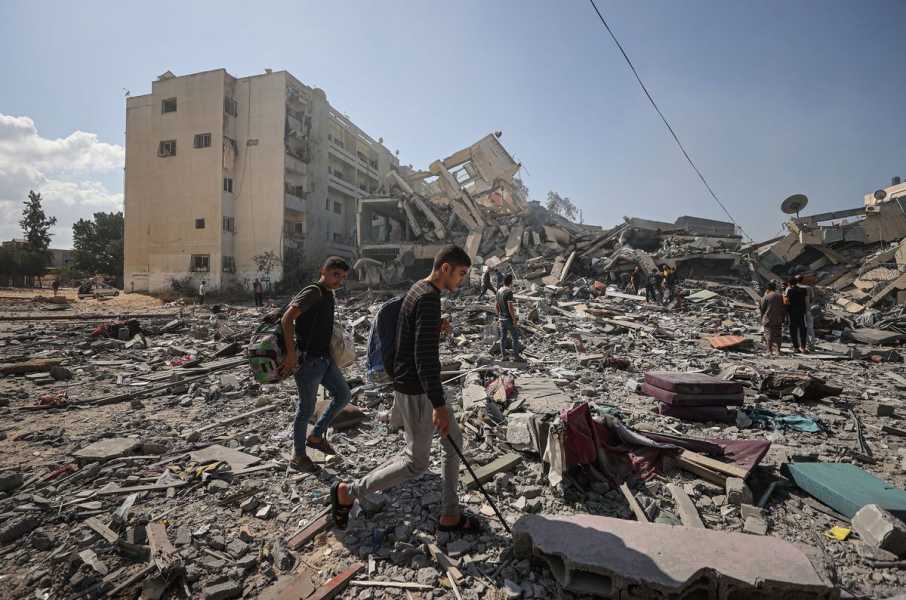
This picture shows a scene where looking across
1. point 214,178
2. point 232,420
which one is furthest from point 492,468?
point 214,178

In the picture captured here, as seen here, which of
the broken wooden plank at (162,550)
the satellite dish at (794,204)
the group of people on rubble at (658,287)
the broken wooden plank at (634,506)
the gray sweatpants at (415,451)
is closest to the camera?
the broken wooden plank at (162,550)

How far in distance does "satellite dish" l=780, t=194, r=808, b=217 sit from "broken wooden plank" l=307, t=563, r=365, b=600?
72.7 feet

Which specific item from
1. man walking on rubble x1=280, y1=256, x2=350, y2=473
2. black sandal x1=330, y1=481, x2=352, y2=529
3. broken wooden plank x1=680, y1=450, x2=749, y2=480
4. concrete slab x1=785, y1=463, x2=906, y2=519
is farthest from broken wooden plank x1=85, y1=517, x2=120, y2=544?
concrete slab x1=785, y1=463, x2=906, y2=519

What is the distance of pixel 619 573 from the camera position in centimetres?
185

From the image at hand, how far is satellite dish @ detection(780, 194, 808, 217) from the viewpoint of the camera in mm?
16672

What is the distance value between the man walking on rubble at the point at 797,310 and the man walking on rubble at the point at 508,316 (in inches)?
231

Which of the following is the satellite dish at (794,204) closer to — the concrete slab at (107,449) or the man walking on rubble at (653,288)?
the man walking on rubble at (653,288)

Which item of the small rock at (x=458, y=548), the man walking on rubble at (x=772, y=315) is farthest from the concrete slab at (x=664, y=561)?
the man walking on rubble at (x=772, y=315)

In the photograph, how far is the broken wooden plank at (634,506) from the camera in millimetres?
2549

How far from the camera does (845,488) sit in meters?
2.68

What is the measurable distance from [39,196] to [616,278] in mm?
50487

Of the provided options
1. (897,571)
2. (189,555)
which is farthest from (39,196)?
(897,571)

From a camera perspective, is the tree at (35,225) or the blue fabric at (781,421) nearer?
the blue fabric at (781,421)

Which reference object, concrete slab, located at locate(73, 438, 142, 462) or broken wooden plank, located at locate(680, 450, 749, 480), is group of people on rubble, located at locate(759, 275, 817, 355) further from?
concrete slab, located at locate(73, 438, 142, 462)
